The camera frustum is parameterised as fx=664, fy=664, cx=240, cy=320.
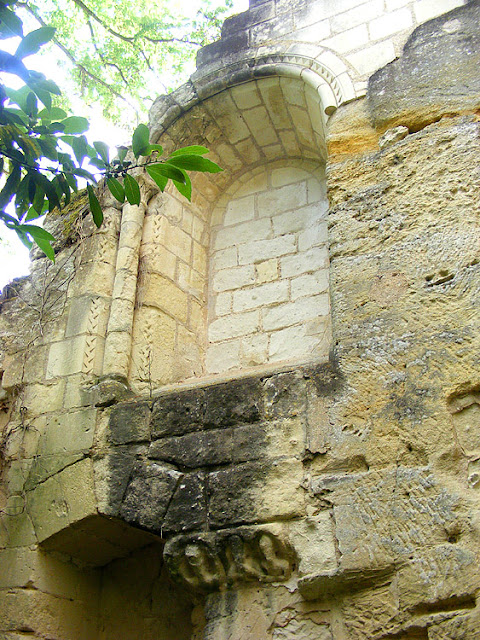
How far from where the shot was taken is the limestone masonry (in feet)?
8.79

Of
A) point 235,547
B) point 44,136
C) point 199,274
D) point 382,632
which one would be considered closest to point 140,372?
point 199,274

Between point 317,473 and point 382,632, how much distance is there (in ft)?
2.19

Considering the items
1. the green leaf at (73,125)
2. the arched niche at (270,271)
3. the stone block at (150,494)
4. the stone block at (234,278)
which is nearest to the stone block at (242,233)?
the arched niche at (270,271)

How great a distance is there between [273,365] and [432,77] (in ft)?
6.04

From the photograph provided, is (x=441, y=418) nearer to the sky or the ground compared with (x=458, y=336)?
nearer to the ground

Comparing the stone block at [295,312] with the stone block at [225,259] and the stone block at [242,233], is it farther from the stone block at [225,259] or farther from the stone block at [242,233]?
the stone block at [242,233]

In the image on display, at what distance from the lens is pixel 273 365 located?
12.4ft

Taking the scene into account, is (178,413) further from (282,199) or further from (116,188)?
(282,199)

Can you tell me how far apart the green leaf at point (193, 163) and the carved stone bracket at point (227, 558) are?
4.98ft

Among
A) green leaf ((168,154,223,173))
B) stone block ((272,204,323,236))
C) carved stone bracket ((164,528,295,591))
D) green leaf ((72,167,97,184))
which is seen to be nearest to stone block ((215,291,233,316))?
stone block ((272,204,323,236))

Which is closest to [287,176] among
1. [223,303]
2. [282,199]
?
[282,199]

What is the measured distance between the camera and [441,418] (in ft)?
8.95

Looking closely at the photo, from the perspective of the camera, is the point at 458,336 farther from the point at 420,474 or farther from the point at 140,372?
the point at 140,372

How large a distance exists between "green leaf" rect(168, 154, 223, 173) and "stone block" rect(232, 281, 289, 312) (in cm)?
196
